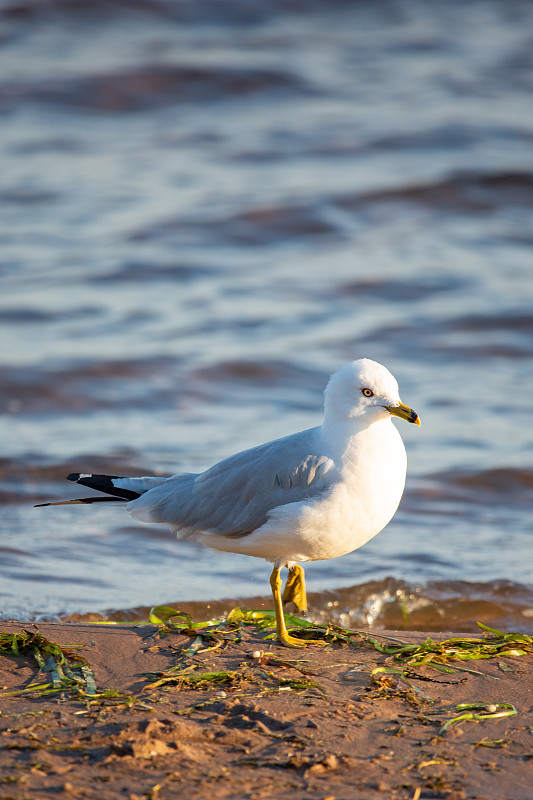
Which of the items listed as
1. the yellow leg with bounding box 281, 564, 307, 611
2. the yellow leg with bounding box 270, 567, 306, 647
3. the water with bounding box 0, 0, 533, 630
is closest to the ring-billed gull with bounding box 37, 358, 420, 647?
the yellow leg with bounding box 270, 567, 306, 647

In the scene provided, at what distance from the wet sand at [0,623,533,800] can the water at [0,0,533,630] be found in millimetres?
1877

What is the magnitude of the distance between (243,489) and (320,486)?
444 mm

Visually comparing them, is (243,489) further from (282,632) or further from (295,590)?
(295,590)

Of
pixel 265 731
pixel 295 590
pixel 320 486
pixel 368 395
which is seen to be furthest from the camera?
pixel 295 590

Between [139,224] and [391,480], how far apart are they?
9682 millimetres

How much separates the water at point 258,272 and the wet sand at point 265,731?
6.16 feet

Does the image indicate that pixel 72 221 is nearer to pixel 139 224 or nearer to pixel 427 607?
pixel 139 224

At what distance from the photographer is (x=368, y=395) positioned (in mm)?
4414

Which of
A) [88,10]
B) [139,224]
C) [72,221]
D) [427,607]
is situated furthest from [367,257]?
[88,10]

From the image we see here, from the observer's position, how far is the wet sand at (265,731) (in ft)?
9.86

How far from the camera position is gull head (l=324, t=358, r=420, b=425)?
439cm

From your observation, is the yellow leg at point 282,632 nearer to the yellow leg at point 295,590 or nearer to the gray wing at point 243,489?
the gray wing at point 243,489

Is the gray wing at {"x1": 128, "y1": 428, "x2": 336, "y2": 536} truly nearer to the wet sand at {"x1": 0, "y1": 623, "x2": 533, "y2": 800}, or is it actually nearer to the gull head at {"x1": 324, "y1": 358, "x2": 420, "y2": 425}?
the gull head at {"x1": 324, "y1": 358, "x2": 420, "y2": 425}

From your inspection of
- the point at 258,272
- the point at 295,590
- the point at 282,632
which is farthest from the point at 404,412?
the point at 258,272
